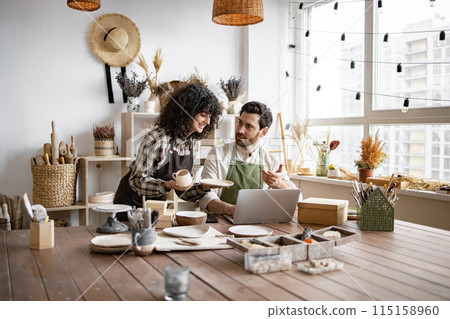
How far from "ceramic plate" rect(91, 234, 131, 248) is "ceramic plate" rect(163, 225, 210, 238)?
182 mm

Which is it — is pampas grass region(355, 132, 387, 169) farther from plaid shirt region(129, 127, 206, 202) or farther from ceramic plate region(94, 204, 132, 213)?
ceramic plate region(94, 204, 132, 213)

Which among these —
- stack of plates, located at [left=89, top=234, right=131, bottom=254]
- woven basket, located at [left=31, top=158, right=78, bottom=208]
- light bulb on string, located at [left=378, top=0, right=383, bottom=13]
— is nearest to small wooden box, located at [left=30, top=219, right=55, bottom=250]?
stack of plates, located at [left=89, top=234, right=131, bottom=254]

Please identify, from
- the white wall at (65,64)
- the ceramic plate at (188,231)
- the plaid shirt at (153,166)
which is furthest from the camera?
the white wall at (65,64)

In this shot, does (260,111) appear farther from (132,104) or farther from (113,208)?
(132,104)

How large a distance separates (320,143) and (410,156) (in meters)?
0.91

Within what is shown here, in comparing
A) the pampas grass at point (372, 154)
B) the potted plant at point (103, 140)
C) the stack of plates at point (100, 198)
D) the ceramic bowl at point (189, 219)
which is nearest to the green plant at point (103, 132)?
the potted plant at point (103, 140)

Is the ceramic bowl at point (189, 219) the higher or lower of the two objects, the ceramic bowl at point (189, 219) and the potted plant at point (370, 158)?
the lower

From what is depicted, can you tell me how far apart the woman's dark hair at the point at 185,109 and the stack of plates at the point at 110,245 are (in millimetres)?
996

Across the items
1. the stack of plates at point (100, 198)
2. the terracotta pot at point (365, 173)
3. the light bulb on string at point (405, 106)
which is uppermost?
the light bulb on string at point (405, 106)

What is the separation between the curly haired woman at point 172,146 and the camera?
7.52 feet

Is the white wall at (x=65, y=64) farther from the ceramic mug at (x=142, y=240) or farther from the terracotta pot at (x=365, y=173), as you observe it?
the ceramic mug at (x=142, y=240)

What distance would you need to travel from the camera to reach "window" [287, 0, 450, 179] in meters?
3.37

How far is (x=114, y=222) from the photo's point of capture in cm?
183

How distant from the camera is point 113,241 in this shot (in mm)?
1567
